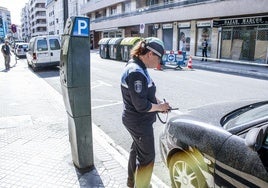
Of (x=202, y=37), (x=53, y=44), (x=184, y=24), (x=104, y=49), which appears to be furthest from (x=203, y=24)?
(x=53, y=44)

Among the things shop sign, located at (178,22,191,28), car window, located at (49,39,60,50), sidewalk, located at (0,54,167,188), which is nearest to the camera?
sidewalk, located at (0,54,167,188)

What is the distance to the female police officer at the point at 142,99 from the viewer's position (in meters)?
2.53

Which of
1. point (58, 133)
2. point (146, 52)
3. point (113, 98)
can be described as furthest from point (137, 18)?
point (146, 52)

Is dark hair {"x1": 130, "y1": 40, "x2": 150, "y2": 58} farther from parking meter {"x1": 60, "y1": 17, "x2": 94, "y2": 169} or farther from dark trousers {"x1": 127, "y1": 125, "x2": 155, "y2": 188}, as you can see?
parking meter {"x1": 60, "y1": 17, "x2": 94, "y2": 169}

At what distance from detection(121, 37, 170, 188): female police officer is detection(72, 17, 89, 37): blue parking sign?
0.87m

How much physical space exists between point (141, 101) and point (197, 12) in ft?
71.2

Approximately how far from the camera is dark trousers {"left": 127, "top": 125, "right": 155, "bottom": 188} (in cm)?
277

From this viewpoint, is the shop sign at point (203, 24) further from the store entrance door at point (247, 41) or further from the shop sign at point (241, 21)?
the store entrance door at point (247, 41)

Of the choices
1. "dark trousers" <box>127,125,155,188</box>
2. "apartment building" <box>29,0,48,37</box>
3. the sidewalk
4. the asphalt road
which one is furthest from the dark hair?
"apartment building" <box>29,0,48,37</box>

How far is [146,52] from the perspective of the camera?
2648 mm

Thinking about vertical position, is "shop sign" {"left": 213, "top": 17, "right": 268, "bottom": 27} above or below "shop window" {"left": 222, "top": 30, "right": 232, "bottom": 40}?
above

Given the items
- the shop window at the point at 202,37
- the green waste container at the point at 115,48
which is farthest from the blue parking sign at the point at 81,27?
the shop window at the point at 202,37

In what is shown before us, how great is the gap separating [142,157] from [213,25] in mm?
20990

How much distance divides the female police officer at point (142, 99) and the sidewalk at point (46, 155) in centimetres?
65
